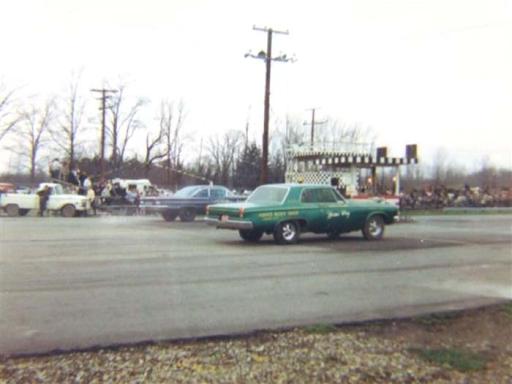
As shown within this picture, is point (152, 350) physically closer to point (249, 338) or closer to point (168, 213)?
point (249, 338)

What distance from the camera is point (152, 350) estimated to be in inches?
216

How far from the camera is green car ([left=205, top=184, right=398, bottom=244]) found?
14656 mm

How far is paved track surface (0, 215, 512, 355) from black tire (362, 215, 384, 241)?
27.2 inches

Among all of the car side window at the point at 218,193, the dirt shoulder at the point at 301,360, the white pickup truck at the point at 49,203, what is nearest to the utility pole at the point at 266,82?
the car side window at the point at 218,193

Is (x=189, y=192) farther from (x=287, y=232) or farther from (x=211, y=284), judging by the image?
(x=211, y=284)

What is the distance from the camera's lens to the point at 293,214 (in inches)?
591

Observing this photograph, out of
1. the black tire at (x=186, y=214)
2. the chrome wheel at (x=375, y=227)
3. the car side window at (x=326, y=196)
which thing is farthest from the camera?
the black tire at (x=186, y=214)

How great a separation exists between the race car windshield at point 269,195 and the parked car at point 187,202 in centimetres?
783

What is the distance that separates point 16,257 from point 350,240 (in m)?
8.80

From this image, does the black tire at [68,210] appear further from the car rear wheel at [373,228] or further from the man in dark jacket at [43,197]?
the car rear wheel at [373,228]

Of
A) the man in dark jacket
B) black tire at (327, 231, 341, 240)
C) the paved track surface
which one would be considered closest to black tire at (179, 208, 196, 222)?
the man in dark jacket

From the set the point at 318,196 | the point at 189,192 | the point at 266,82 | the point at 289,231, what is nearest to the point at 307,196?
the point at 318,196

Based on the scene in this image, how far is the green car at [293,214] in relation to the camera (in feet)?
48.1

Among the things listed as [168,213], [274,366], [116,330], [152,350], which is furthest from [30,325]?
[168,213]
